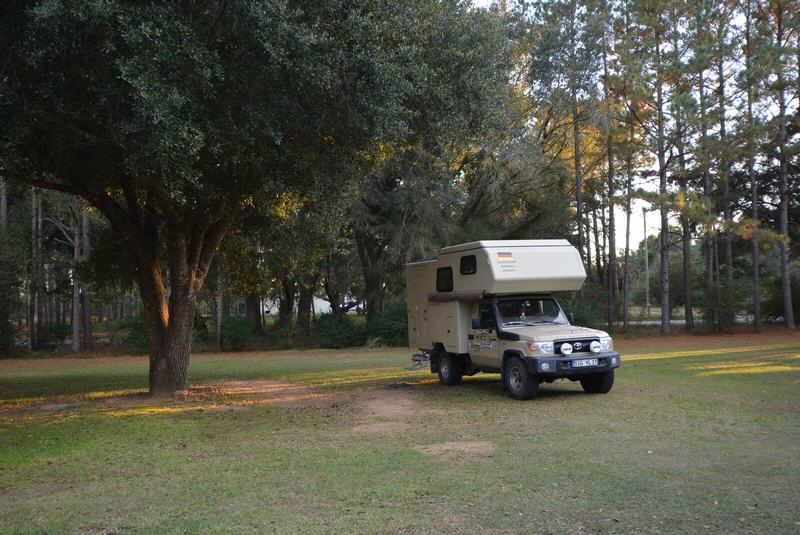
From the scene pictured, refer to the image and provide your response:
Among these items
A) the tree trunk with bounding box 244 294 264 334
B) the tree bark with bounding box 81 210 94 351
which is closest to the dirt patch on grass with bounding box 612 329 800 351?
the tree trunk with bounding box 244 294 264 334

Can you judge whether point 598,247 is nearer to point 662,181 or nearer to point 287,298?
point 662,181

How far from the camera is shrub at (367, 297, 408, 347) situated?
31.1m

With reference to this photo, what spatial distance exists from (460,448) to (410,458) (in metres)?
0.86

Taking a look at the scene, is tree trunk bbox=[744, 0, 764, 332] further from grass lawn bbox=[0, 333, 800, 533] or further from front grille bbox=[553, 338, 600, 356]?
front grille bbox=[553, 338, 600, 356]

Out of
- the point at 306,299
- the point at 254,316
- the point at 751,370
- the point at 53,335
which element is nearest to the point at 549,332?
the point at 751,370

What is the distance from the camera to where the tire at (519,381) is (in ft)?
42.2

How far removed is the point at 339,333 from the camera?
3259cm

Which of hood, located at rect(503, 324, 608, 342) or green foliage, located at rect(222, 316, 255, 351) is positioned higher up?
hood, located at rect(503, 324, 608, 342)

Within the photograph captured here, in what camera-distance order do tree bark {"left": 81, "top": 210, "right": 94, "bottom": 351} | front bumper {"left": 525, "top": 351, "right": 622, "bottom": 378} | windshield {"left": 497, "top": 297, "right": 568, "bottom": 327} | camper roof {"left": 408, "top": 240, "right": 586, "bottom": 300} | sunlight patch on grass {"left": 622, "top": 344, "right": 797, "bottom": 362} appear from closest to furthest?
front bumper {"left": 525, "top": 351, "right": 622, "bottom": 378} < camper roof {"left": 408, "top": 240, "right": 586, "bottom": 300} < windshield {"left": 497, "top": 297, "right": 568, "bottom": 327} < sunlight patch on grass {"left": 622, "top": 344, "right": 797, "bottom": 362} < tree bark {"left": 81, "top": 210, "right": 94, "bottom": 351}

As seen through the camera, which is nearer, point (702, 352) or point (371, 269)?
point (702, 352)

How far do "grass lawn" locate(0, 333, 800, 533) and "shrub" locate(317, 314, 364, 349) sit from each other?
15.6 metres

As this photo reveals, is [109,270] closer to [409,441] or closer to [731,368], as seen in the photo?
[409,441]

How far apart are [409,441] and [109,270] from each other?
423 inches

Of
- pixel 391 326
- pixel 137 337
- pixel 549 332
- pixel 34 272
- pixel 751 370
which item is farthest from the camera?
pixel 137 337
